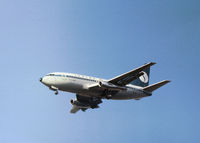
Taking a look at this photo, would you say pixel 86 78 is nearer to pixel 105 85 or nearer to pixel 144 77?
pixel 105 85

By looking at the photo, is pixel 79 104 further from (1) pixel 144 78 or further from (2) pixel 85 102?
(1) pixel 144 78

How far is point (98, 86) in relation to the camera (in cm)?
4888

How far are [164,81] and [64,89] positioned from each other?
14.7 meters

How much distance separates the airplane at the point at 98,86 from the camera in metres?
48.1

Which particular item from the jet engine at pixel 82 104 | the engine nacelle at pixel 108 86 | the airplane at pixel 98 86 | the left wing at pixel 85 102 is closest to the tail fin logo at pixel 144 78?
the airplane at pixel 98 86

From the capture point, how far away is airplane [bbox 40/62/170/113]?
4806 cm

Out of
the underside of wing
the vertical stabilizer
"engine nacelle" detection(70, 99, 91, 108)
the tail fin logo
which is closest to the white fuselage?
the underside of wing

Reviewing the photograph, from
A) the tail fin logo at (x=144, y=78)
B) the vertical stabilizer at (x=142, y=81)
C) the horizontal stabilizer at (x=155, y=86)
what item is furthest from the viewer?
the tail fin logo at (x=144, y=78)

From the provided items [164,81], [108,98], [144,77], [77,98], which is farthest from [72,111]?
[164,81]

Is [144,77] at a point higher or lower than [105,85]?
higher

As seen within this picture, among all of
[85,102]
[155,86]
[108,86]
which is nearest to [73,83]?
[108,86]

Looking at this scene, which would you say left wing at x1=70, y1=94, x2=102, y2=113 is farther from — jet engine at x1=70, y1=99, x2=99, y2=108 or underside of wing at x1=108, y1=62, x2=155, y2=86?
underside of wing at x1=108, y1=62, x2=155, y2=86

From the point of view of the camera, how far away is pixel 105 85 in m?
48.6

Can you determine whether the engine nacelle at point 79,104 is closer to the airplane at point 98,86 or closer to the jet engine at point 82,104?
the jet engine at point 82,104
